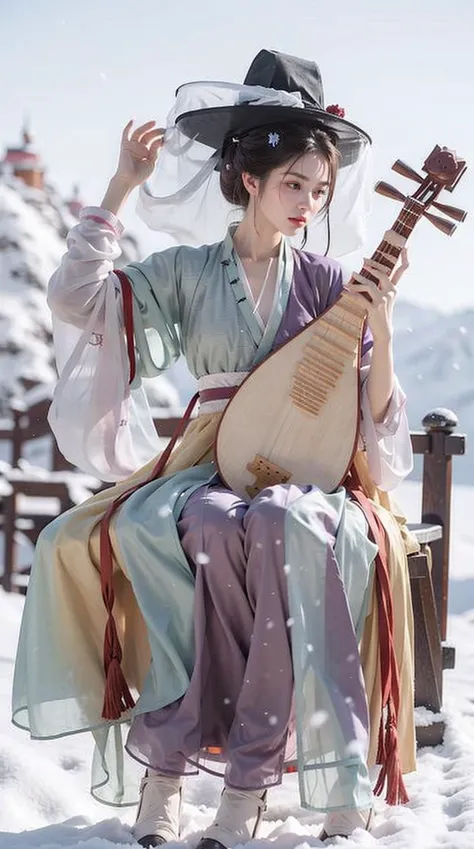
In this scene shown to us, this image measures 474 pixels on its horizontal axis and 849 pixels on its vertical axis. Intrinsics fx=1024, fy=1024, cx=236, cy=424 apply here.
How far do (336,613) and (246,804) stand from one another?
0.39 meters

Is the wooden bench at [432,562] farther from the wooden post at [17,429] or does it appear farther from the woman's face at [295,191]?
the wooden post at [17,429]

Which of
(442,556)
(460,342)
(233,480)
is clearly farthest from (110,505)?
(460,342)

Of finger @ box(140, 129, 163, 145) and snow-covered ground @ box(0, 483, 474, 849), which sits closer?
snow-covered ground @ box(0, 483, 474, 849)

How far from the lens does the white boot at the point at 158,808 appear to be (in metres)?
1.90

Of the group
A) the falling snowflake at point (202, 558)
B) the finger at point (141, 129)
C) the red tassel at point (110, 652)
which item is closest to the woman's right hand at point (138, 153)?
the finger at point (141, 129)

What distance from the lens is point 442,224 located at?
2.21 meters

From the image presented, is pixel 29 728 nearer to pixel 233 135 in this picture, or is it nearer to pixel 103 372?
pixel 103 372

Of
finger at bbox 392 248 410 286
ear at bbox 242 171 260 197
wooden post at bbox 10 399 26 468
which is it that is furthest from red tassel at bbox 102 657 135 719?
wooden post at bbox 10 399 26 468

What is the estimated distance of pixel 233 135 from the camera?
2.50 meters

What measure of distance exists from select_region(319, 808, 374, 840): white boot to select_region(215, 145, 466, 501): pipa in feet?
2.13

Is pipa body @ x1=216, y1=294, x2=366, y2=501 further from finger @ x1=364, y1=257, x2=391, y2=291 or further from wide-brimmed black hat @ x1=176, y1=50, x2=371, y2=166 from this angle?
wide-brimmed black hat @ x1=176, y1=50, x2=371, y2=166

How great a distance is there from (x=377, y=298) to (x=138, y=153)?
689 mm

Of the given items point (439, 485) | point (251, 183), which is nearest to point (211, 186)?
point (251, 183)

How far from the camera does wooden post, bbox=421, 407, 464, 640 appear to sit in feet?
12.1
